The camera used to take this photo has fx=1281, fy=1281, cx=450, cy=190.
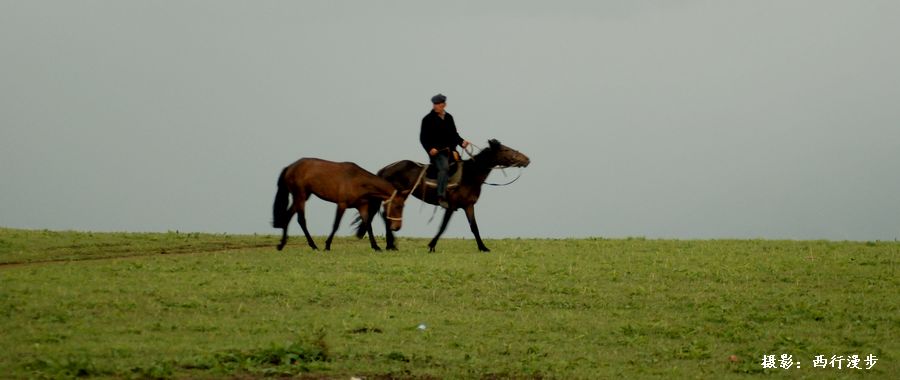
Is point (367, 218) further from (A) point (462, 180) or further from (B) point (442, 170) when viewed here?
(A) point (462, 180)

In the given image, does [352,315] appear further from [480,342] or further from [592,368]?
[592,368]

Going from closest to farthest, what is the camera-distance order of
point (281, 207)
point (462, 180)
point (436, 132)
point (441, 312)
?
point (441, 312) → point (436, 132) → point (281, 207) → point (462, 180)

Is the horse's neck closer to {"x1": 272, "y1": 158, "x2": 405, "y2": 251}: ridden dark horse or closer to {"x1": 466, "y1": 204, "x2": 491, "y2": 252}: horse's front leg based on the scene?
{"x1": 466, "y1": 204, "x2": 491, "y2": 252}: horse's front leg

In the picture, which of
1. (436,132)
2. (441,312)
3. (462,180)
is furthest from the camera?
(462,180)

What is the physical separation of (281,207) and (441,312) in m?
7.05

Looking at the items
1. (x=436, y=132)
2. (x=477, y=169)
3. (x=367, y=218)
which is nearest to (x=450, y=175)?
(x=477, y=169)

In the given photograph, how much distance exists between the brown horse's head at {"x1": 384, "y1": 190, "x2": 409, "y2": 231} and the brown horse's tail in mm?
1738

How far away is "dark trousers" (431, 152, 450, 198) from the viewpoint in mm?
21906

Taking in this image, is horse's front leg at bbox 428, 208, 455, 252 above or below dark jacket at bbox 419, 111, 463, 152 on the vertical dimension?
below

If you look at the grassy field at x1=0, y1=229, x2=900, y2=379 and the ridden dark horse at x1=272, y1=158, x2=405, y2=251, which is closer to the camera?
the grassy field at x1=0, y1=229, x2=900, y2=379

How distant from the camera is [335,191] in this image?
2170 centimetres

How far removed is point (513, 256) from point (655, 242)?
4.37m

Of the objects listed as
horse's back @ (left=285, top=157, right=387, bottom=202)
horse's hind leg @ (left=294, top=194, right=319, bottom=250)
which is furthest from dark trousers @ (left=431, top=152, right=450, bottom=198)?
horse's hind leg @ (left=294, top=194, right=319, bottom=250)

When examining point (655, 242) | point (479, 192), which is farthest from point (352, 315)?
point (655, 242)
